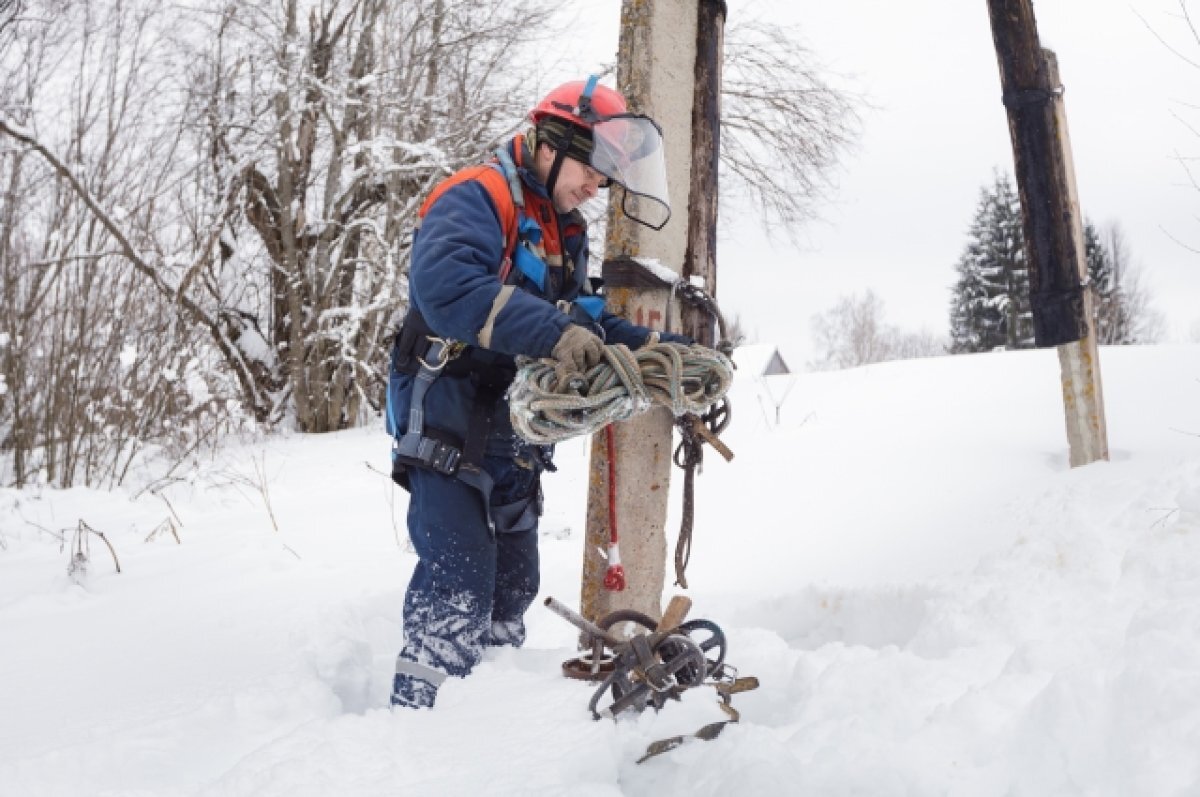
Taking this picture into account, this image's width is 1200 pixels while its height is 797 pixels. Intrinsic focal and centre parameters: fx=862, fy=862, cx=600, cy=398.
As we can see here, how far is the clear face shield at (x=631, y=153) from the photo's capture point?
7.84 ft

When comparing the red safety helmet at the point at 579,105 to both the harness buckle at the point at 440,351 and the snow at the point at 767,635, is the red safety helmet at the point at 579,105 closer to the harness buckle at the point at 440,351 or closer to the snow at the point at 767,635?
the harness buckle at the point at 440,351

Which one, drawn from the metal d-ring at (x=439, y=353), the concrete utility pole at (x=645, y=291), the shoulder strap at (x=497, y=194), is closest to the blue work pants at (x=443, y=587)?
the metal d-ring at (x=439, y=353)

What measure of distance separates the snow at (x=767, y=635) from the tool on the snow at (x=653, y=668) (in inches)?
2.1

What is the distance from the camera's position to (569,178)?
7.94 ft

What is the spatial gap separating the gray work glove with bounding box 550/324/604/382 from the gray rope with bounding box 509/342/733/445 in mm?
22

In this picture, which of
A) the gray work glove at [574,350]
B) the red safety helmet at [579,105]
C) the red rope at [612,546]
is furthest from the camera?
the red rope at [612,546]

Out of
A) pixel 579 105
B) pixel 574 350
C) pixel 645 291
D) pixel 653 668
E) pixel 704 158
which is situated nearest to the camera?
pixel 653 668

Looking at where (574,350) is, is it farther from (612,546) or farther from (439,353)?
(612,546)

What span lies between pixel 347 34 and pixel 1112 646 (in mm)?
12403

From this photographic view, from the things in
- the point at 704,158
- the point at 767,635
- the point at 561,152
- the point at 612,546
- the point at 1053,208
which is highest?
the point at 1053,208

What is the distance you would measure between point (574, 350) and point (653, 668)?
0.75 meters

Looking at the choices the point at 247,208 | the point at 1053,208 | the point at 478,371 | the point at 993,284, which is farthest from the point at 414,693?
the point at 993,284

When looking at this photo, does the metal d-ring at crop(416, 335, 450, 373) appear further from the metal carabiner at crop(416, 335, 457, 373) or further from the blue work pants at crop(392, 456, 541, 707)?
the blue work pants at crop(392, 456, 541, 707)

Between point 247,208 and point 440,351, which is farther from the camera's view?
point 247,208
